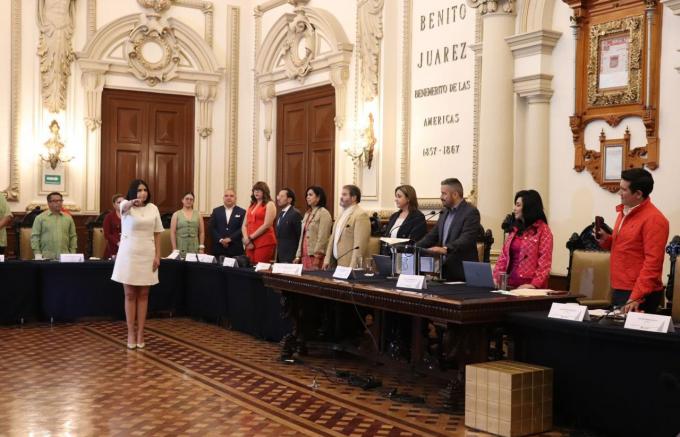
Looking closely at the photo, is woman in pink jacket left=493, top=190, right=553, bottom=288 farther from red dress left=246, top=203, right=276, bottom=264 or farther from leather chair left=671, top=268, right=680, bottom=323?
red dress left=246, top=203, right=276, bottom=264

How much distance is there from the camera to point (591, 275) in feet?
19.8

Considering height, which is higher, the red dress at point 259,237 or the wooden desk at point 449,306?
the red dress at point 259,237

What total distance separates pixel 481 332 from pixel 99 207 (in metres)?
7.59

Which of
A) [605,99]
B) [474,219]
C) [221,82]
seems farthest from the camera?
[221,82]

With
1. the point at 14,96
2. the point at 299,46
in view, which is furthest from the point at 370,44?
the point at 14,96

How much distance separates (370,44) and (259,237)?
273 centimetres

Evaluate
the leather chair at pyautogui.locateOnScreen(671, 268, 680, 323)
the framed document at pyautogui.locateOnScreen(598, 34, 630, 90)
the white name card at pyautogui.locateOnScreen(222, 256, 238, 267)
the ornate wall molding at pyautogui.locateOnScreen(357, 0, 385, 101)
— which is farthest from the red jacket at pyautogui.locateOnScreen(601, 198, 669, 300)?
the ornate wall molding at pyautogui.locateOnScreen(357, 0, 385, 101)

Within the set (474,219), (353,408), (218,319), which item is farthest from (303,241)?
(353,408)

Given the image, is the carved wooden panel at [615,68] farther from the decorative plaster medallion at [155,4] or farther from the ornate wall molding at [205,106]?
the decorative plaster medallion at [155,4]

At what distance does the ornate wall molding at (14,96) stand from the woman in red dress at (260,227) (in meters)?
3.93

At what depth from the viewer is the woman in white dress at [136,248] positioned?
6.71 m

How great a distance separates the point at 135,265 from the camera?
674 cm

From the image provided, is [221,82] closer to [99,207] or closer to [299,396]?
[99,207]

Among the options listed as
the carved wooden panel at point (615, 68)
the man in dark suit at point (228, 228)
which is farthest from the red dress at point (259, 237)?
the carved wooden panel at point (615, 68)
